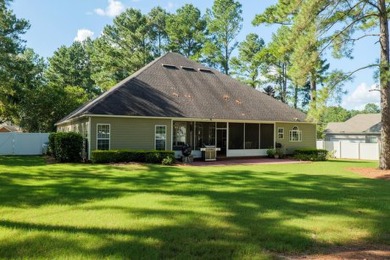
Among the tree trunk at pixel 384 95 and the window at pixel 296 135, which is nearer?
the tree trunk at pixel 384 95

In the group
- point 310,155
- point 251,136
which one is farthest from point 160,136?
point 310,155

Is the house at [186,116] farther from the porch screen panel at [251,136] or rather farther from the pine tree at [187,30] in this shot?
the pine tree at [187,30]

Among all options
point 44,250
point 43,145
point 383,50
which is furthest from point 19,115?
point 44,250

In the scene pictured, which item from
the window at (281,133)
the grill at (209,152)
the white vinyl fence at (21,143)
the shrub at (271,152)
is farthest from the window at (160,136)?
the white vinyl fence at (21,143)

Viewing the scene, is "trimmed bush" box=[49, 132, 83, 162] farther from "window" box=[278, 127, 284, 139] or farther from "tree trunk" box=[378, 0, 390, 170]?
"tree trunk" box=[378, 0, 390, 170]

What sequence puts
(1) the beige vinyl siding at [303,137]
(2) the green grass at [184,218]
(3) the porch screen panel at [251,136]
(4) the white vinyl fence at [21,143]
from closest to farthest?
(2) the green grass at [184,218]
(3) the porch screen panel at [251,136]
(1) the beige vinyl siding at [303,137]
(4) the white vinyl fence at [21,143]

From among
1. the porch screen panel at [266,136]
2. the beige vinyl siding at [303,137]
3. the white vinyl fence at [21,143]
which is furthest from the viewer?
the white vinyl fence at [21,143]

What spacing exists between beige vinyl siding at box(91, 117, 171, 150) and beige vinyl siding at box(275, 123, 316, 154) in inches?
358

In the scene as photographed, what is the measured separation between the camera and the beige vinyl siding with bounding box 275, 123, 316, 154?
84.5 ft

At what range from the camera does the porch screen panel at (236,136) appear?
24578mm

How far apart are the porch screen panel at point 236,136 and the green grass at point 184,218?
13082 millimetres

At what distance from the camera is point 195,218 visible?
6.61 m

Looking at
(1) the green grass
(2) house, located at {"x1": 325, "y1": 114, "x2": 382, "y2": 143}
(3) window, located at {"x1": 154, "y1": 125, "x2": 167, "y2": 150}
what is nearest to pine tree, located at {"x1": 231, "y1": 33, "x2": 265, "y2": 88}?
(2) house, located at {"x1": 325, "y1": 114, "x2": 382, "y2": 143}

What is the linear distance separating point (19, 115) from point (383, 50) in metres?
32.5
